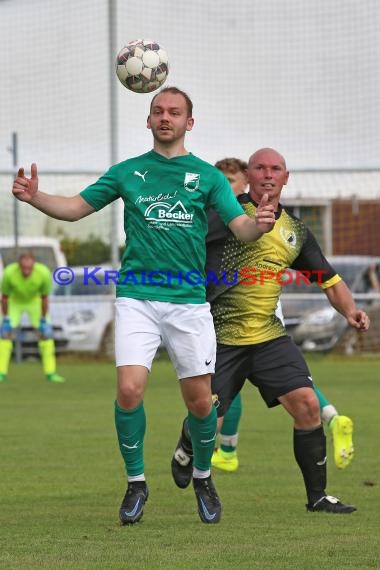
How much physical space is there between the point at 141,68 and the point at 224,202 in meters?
1.15

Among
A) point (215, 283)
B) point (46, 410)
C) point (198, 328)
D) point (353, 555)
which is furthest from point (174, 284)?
point (46, 410)

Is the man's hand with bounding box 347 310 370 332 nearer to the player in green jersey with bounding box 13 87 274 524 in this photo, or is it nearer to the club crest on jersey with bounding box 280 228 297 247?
the club crest on jersey with bounding box 280 228 297 247

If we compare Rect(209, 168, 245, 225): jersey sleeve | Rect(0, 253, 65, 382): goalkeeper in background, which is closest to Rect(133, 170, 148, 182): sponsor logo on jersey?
Rect(209, 168, 245, 225): jersey sleeve

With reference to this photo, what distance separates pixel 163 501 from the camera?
7504mm

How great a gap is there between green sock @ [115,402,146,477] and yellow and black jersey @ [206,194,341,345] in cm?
98

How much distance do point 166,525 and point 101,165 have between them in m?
16.3

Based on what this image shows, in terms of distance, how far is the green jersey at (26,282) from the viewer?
749 inches

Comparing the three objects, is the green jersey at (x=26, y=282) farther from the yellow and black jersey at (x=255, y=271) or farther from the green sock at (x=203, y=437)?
the green sock at (x=203, y=437)

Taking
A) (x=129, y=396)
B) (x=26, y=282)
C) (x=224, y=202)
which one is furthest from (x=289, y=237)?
(x=26, y=282)

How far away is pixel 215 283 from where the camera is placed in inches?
292

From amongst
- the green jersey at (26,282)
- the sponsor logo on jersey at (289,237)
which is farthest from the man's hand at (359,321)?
the green jersey at (26,282)

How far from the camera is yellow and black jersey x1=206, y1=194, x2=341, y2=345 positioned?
728 cm

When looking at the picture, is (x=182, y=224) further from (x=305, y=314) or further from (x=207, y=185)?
(x=305, y=314)

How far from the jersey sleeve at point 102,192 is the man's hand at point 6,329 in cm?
1263
